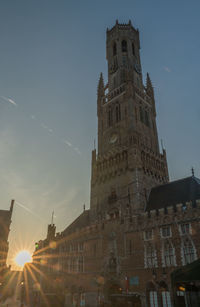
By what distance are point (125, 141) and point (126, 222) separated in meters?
15.6

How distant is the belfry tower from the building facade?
181mm

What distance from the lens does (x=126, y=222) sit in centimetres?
3347

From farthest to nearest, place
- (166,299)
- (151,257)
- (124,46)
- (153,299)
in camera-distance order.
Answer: (124,46) < (151,257) < (153,299) < (166,299)

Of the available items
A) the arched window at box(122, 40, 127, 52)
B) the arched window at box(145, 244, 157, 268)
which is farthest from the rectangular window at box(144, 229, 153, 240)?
the arched window at box(122, 40, 127, 52)

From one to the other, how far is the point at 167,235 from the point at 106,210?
13.2 metres

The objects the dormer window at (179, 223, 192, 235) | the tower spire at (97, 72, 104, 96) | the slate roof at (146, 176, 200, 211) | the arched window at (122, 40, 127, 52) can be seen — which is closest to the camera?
the dormer window at (179, 223, 192, 235)

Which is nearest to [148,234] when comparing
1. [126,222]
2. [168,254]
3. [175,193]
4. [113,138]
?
[168,254]

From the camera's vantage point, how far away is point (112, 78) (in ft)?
186

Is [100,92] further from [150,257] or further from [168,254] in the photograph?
[168,254]

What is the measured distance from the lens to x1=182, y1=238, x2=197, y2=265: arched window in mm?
25884

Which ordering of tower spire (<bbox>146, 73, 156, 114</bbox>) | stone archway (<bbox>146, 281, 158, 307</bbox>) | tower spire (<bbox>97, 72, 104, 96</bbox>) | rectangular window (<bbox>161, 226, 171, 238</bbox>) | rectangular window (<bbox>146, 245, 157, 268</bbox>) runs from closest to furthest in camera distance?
1. stone archway (<bbox>146, 281, 158, 307</bbox>)
2. rectangular window (<bbox>146, 245, 157, 268</bbox>)
3. rectangular window (<bbox>161, 226, 171, 238</bbox>)
4. tower spire (<bbox>146, 73, 156, 114</bbox>)
5. tower spire (<bbox>97, 72, 104, 96</bbox>)

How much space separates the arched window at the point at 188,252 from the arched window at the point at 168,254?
135 centimetres

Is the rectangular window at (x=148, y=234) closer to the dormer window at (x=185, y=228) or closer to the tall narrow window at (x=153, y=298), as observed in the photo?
the dormer window at (x=185, y=228)

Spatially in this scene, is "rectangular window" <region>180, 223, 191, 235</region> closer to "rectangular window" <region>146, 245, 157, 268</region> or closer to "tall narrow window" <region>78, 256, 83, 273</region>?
"rectangular window" <region>146, 245, 157, 268</region>
